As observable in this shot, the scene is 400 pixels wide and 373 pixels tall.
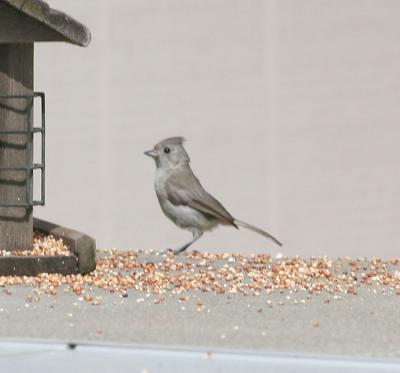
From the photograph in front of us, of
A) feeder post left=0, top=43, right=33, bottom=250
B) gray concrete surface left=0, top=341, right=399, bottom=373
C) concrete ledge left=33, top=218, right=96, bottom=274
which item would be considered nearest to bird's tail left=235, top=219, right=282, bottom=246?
concrete ledge left=33, top=218, right=96, bottom=274

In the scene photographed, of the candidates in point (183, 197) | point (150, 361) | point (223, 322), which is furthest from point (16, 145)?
point (150, 361)

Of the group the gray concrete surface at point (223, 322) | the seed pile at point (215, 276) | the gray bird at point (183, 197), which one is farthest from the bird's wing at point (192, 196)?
the gray concrete surface at point (223, 322)

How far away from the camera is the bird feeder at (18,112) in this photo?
941 cm

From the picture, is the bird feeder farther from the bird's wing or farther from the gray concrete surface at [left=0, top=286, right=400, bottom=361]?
the bird's wing

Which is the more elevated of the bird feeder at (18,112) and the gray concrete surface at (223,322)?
the bird feeder at (18,112)

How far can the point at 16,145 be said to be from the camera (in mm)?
9578

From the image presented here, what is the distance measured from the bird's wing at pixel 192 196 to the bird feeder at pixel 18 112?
53.1 inches

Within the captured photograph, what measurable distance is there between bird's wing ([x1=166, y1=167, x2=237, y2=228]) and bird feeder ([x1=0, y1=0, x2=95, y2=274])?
1.35m

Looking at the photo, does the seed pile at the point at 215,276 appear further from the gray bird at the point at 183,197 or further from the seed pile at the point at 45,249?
the gray bird at the point at 183,197

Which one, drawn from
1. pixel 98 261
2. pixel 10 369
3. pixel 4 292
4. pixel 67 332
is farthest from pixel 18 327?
pixel 98 261

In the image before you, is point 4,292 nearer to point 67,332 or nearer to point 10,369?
point 67,332

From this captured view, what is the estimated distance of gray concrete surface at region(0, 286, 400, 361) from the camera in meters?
6.71

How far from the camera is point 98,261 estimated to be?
10.2m

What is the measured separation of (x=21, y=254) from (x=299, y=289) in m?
1.93
